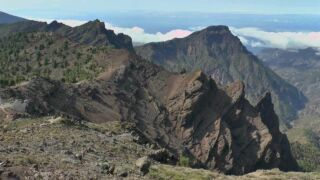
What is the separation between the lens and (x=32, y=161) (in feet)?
143

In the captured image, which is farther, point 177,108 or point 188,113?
point 177,108

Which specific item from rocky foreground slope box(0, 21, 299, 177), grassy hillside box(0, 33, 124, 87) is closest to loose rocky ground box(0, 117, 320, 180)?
rocky foreground slope box(0, 21, 299, 177)

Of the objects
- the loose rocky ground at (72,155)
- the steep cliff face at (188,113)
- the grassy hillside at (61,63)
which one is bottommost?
the steep cliff face at (188,113)

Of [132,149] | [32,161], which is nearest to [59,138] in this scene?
[132,149]

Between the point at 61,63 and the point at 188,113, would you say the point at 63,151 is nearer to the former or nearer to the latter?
the point at 188,113

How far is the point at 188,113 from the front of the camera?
172750 millimetres

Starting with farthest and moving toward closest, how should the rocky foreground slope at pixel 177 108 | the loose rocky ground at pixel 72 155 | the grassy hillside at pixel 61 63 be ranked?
the grassy hillside at pixel 61 63 < the rocky foreground slope at pixel 177 108 < the loose rocky ground at pixel 72 155

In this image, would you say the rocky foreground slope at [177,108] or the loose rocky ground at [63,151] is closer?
the loose rocky ground at [63,151]

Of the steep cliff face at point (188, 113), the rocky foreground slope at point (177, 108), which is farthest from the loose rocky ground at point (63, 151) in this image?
the steep cliff face at point (188, 113)

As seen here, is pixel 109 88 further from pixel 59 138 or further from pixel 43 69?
pixel 59 138

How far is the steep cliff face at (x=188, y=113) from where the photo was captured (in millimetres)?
151250

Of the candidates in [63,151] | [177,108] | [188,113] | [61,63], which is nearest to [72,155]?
[63,151]

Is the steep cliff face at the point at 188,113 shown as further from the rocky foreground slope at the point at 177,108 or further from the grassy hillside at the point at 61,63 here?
the grassy hillside at the point at 61,63

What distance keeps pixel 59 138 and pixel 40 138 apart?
6.99 feet
